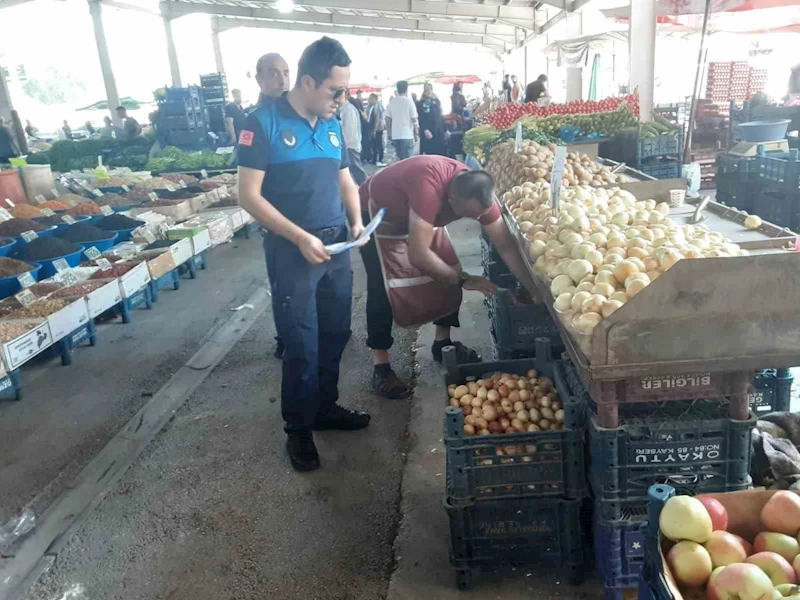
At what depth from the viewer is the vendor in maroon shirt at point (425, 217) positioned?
3211 millimetres

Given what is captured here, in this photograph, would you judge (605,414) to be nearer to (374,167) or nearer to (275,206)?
(275,206)

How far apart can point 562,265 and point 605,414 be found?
0.65 metres

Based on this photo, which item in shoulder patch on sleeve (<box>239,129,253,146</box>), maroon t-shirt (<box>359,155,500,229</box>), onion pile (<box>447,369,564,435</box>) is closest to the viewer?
onion pile (<box>447,369,564,435</box>)

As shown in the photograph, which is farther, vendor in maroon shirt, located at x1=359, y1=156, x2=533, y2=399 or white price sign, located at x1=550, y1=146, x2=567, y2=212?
vendor in maroon shirt, located at x1=359, y1=156, x2=533, y2=399

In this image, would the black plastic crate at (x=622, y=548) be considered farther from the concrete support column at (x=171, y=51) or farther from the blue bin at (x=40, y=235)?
the concrete support column at (x=171, y=51)

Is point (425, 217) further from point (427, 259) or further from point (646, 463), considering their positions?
point (646, 463)

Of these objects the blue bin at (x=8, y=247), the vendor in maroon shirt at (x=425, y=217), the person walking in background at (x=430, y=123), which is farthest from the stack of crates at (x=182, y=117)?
the vendor in maroon shirt at (x=425, y=217)

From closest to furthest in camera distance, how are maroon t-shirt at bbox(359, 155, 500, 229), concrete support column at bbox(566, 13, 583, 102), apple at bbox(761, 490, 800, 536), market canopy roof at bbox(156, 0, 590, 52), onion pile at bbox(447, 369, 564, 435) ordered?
apple at bbox(761, 490, 800, 536)
onion pile at bbox(447, 369, 564, 435)
maroon t-shirt at bbox(359, 155, 500, 229)
concrete support column at bbox(566, 13, 583, 102)
market canopy roof at bbox(156, 0, 590, 52)

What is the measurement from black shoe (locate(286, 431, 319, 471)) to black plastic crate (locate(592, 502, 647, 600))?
1547 millimetres

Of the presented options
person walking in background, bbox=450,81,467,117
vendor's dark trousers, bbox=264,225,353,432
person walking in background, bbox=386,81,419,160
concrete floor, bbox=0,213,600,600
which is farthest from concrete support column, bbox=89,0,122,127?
vendor's dark trousers, bbox=264,225,353,432

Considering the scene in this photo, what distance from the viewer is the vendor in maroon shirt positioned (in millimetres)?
3211

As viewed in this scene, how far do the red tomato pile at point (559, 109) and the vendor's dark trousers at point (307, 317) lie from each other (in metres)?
5.33

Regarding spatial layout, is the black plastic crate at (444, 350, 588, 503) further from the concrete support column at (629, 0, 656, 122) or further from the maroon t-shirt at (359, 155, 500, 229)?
the concrete support column at (629, 0, 656, 122)

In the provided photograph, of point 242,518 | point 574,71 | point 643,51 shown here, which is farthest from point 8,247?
point 574,71
